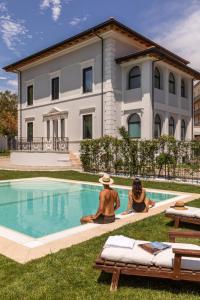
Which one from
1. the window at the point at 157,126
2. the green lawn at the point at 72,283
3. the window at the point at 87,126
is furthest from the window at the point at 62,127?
the green lawn at the point at 72,283

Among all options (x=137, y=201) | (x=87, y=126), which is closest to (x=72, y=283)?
(x=137, y=201)

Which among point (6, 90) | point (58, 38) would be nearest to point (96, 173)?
point (58, 38)

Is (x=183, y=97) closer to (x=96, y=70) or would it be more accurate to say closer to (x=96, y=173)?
(x=96, y=70)

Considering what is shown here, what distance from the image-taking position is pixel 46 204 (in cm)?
1120

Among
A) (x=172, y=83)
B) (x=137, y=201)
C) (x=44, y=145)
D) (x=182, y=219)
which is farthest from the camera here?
(x=44, y=145)

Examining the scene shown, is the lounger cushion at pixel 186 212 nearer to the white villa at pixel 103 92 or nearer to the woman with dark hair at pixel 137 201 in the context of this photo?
the woman with dark hair at pixel 137 201

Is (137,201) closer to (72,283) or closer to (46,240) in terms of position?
(46,240)

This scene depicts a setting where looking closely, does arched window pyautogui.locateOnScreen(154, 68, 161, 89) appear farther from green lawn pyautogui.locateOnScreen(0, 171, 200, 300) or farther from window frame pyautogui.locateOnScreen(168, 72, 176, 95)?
green lawn pyautogui.locateOnScreen(0, 171, 200, 300)

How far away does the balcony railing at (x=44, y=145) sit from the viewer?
83.7ft

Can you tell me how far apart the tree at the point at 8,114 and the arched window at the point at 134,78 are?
83.3 feet

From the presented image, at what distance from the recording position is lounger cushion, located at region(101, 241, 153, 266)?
4109 millimetres

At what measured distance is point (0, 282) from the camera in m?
4.23

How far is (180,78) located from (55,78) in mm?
10864

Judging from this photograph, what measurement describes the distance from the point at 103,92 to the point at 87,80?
96.3 inches
